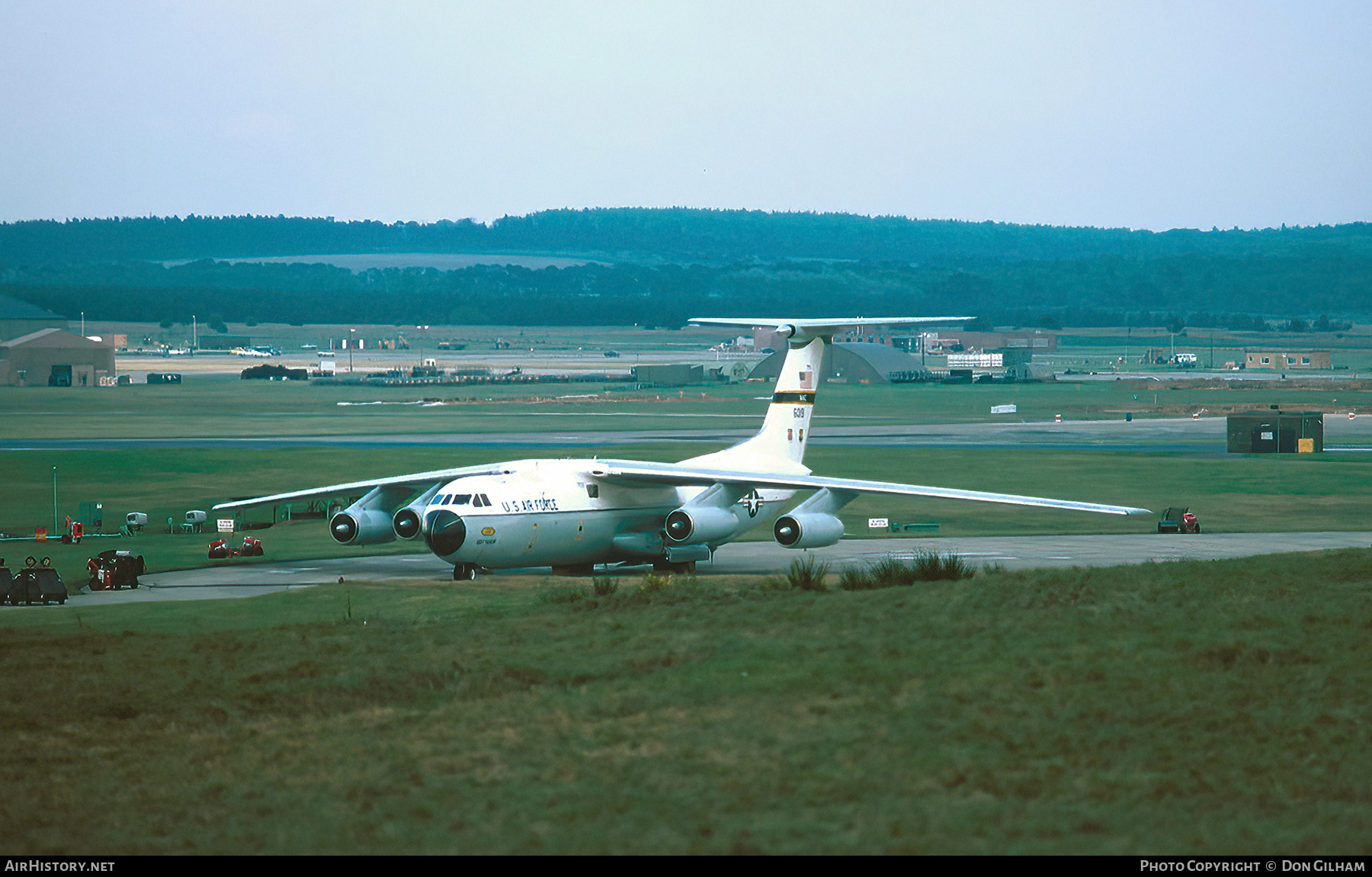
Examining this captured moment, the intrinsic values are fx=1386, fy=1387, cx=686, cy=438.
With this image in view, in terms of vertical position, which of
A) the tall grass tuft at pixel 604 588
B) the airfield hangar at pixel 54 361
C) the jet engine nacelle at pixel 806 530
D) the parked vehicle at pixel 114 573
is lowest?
the parked vehicle at pixel 114 573

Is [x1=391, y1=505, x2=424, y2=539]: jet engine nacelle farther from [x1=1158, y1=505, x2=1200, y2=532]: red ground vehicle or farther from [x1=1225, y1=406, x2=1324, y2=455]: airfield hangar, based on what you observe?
[x1=1225, y1=406, x2=1324, y2=455]: airfield hangar

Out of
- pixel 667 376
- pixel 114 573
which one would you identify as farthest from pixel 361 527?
pixel 667 376

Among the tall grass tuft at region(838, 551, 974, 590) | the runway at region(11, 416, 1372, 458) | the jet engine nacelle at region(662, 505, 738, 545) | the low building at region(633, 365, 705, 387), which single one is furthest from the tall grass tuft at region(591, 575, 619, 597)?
the low building at region(633, 365, 705, 387)

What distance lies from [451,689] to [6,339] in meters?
141

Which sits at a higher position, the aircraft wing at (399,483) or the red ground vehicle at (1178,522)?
the aircraft wing at (399,483)

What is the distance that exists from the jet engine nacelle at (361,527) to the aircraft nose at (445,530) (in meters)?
4.33

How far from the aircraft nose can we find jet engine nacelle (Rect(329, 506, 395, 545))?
171 inches

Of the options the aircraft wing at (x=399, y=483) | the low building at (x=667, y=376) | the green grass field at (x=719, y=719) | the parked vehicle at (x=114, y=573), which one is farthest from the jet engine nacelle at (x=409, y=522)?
the low building at (x=667, y=376)

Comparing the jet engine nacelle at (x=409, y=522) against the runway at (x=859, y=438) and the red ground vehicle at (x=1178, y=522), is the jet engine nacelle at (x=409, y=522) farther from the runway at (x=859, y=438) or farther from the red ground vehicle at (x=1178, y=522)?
the runway at (x=859, y=438)

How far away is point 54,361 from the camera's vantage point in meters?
126

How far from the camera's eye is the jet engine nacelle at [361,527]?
131ft

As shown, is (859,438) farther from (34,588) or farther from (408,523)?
(34,588)

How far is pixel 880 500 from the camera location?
199 ft

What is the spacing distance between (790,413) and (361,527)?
14.1 m
